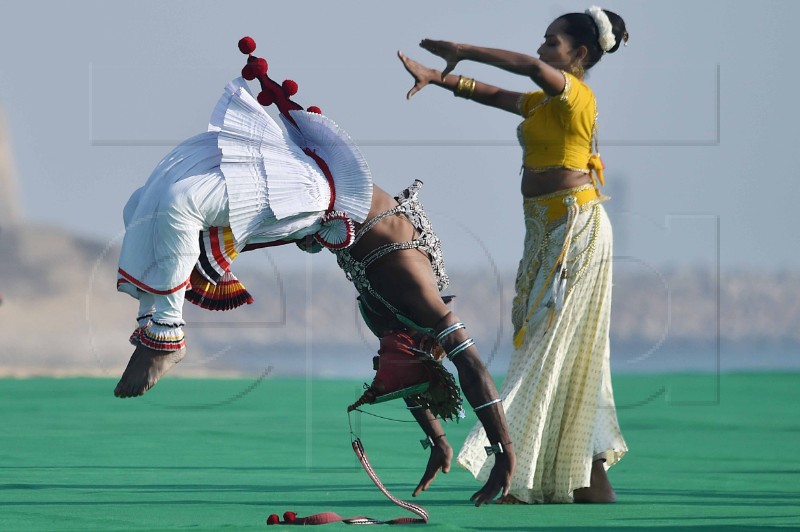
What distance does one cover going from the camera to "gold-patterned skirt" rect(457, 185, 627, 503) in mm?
5359

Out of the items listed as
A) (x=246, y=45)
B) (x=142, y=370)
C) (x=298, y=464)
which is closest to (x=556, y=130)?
(x=246, y=45)

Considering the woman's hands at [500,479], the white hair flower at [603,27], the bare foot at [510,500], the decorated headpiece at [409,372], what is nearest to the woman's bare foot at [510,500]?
the bare foot at [510,500]

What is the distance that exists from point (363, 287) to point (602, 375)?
4.14 feet

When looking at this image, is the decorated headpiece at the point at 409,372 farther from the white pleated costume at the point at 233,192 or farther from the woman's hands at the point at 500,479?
the white pleated costume at the point at 233,192

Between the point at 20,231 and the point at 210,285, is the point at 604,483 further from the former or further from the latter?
the point at 20,231

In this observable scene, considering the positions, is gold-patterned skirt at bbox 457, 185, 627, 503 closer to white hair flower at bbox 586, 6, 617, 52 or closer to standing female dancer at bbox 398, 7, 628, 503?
standing female dancer at bbox 398, 7, 628, 503

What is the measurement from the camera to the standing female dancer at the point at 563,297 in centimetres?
534

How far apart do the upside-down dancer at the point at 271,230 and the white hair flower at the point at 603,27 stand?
3.53 feet

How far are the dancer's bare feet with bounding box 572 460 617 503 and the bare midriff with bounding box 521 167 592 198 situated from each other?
106 cm

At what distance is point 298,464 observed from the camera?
6637mm

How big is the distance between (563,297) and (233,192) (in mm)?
1774

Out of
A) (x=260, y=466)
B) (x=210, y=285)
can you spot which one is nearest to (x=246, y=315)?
(x=260, y=466)

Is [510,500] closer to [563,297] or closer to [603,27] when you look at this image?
[563,297]

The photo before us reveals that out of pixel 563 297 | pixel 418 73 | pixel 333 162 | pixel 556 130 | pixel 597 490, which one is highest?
pixel 418 73
